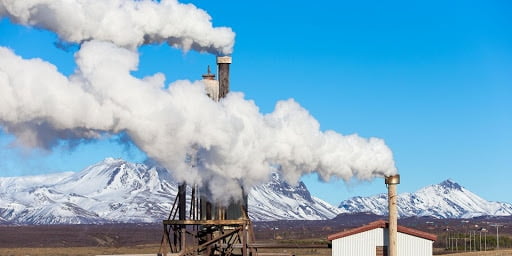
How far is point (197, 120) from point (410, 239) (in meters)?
14.8

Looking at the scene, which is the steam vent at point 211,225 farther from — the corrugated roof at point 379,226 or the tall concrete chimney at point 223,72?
the corrugated roof at point 379,226

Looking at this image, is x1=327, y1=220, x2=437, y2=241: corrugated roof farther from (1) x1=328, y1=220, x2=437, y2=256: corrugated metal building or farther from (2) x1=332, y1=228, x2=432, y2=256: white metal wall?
(2) x1=332, y1=228, x2=432, y2=256: white metal wall

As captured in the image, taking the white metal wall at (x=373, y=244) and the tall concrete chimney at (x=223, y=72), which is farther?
the tall concrete chimney at (x=223, y=72)

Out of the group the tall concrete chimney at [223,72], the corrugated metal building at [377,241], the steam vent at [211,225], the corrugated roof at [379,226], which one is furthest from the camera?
the tall concrete chimney at [223,72]

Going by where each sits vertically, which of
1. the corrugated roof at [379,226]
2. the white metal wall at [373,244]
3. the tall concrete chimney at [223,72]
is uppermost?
the tall concrete chimney at [223,72]

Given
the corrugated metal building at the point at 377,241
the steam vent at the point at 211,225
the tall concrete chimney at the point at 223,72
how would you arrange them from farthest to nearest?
the tall concrete chimney at the point at 223,72 → the steam vent at the point at 211,225 → the corrugated metal building at the point at 377,241

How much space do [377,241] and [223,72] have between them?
55.0 feet

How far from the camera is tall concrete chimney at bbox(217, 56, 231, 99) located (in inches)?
2874

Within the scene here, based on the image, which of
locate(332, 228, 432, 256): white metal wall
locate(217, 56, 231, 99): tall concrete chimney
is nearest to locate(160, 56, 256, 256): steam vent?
locate(217, 56, 231, 99): tall concrete chimney

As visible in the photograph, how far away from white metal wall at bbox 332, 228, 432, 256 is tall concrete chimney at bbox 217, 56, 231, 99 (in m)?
14.2

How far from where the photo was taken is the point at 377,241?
64625 mm

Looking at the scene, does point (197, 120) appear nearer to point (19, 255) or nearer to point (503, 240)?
point (19, 255)

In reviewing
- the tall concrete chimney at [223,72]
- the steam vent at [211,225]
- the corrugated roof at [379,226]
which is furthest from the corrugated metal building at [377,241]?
the tall concrete chimney at [223,72]

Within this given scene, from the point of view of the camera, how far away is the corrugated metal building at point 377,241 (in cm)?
6412
